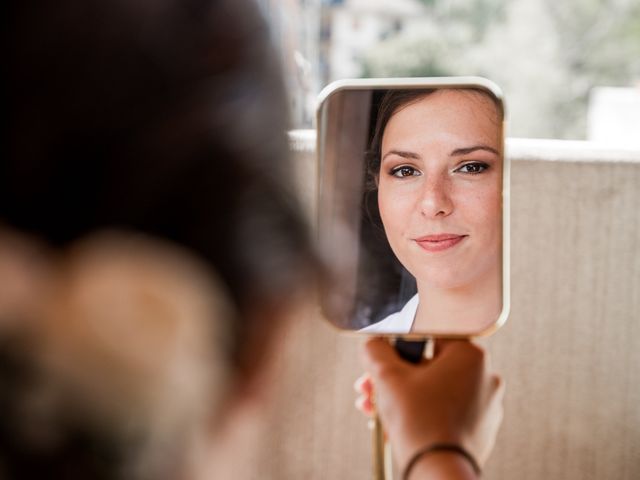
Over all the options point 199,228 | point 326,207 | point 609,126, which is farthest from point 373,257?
point 609,126

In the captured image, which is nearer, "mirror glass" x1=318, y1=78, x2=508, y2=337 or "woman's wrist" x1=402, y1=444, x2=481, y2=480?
"woman's wrist" x1=402, y1=444, x2=481, y2=480

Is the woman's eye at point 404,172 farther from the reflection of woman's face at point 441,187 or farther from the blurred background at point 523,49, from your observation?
the blurred background at point 523,49

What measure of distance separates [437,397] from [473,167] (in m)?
0.18

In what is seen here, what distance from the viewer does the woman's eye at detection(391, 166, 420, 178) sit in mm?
565

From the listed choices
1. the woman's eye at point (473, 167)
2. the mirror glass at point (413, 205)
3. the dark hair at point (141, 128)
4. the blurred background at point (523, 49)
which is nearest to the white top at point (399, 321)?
the mirror glass at point (413, 205)

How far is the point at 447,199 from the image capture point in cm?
56

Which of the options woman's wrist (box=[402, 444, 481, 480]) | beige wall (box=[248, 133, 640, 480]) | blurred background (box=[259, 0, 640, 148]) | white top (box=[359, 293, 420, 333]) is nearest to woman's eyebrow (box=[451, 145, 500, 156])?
white top (box=[359, 293, 420, 333])

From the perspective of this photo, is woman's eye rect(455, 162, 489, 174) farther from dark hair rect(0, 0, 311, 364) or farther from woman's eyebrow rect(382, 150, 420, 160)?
dark hair rect(0, 0, 311, 364)

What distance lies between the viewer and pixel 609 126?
1232mm

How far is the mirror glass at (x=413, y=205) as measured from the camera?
20.6 inches

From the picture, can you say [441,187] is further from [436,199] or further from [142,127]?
[142,127]

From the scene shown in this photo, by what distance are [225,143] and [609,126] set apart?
1.16 m

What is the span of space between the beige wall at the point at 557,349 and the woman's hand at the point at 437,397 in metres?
0.40

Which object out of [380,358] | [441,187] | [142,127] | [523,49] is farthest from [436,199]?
[523,49]
